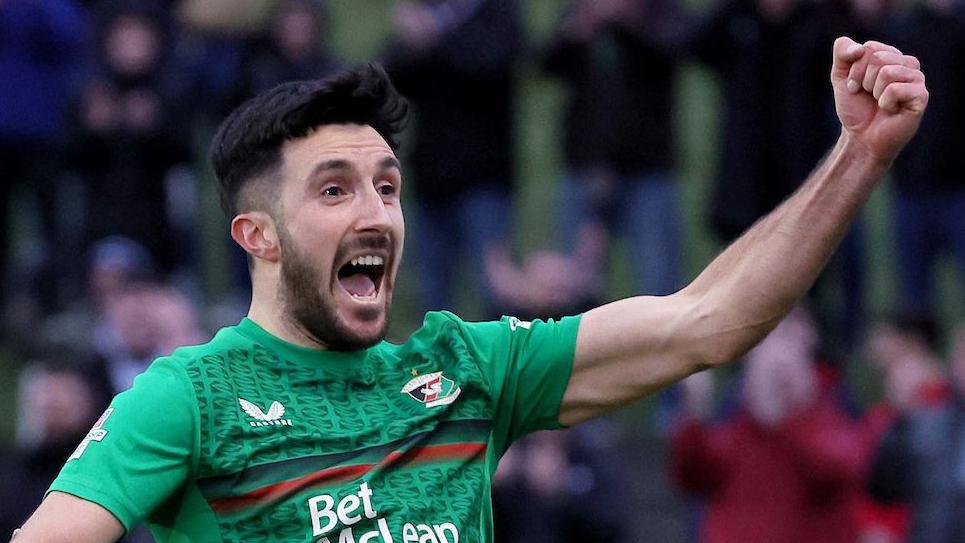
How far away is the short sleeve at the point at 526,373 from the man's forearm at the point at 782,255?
332mm

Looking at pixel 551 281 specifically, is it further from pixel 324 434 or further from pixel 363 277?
pixel 324 434

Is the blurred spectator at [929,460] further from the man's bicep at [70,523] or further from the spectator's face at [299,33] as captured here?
the man's bicep at [70,523]

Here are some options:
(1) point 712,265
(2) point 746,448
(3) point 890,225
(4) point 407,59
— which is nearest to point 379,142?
(1) point 712,265

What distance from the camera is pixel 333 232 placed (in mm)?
4227

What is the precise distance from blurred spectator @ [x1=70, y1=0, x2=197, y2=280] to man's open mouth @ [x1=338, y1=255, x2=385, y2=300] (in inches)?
264

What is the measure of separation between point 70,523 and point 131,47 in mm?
7299

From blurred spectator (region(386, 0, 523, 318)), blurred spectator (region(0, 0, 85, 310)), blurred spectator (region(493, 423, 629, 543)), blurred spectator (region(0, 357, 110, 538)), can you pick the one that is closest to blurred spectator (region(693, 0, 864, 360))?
blurred spectator (region(386, 0, 523, 318))

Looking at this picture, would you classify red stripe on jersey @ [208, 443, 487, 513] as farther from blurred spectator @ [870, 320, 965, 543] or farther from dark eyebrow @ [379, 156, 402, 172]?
blurred spectator @ [870, 320, 965, 543]

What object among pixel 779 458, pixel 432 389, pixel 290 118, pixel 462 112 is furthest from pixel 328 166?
pixel 462 112

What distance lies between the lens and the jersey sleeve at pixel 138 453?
3.82 meters

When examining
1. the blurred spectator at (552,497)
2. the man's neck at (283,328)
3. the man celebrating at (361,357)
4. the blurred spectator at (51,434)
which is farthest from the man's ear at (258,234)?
the blurred spectator at (51,434)

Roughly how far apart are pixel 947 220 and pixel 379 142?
6.13 meters

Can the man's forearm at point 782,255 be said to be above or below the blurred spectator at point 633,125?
above

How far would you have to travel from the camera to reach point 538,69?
10.8m
